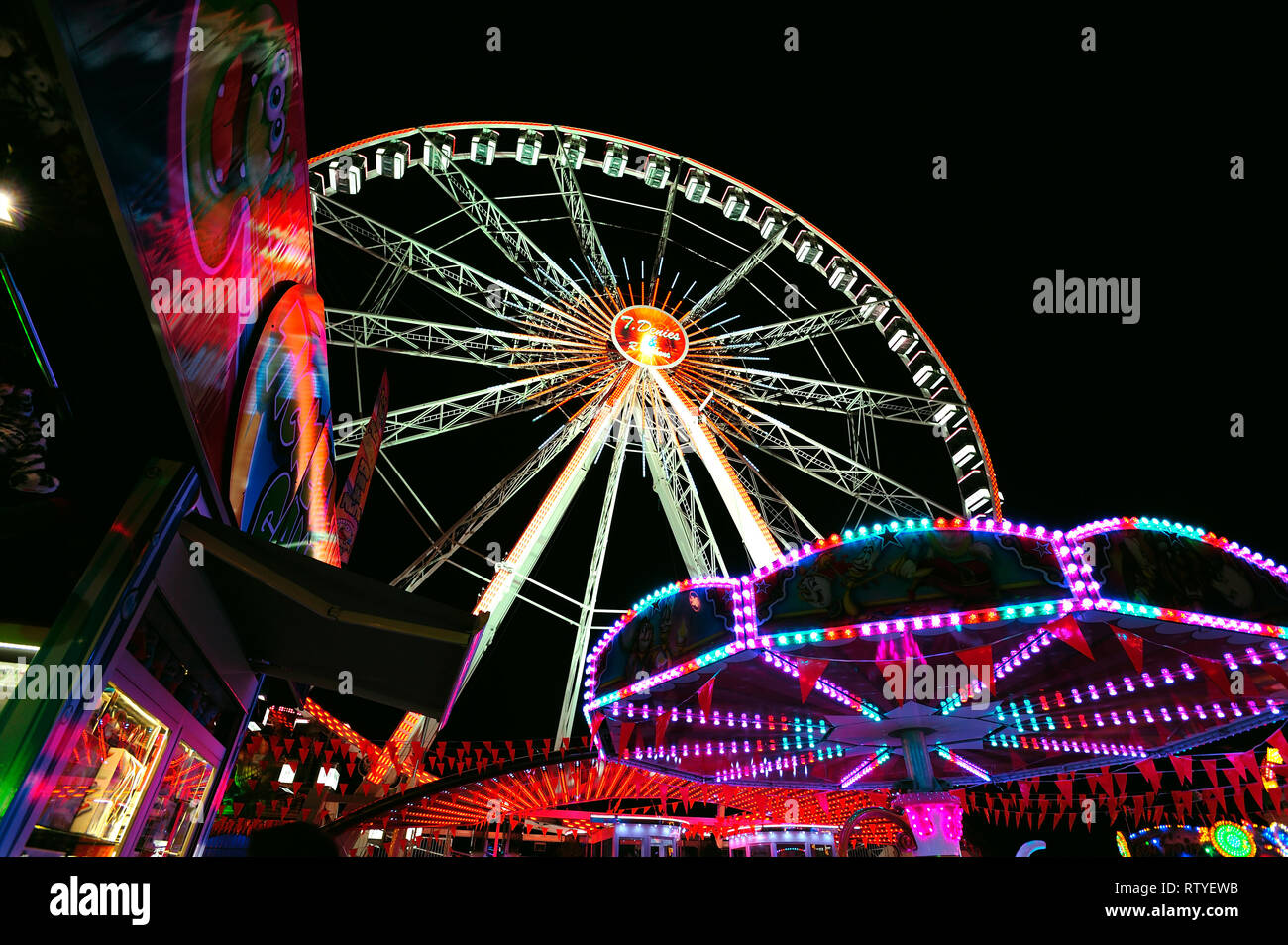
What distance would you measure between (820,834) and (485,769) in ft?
40.6

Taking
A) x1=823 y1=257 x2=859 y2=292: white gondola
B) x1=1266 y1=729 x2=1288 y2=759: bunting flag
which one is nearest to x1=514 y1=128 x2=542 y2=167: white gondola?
x1=823 y1=257 x2=859 y2=292: white gondola

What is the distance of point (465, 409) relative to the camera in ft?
44.7

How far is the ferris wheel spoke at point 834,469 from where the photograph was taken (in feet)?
49.5

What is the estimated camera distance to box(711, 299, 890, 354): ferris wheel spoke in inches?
575

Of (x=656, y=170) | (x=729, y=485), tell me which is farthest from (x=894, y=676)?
(x=656, y=170)

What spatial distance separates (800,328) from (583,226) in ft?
15.8

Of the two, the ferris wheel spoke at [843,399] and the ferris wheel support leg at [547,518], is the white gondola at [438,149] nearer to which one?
the ferris wheel support leg at [547,518]

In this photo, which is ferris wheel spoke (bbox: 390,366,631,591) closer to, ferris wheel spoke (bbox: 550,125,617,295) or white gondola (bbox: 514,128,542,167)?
ferris wheel spoke (bbox: 550,125,617,295)

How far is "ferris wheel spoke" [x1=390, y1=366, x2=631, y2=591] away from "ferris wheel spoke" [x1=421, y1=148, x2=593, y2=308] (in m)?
2.44

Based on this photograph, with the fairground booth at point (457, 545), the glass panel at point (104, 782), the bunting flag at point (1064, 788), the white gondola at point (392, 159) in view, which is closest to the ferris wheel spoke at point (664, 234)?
the fairground booth at point (457, 545)

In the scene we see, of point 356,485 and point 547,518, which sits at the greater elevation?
point 547,518

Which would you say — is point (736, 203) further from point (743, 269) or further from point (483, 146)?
point (483, 146)

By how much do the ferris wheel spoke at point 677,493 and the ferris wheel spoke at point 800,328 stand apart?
1.98 m
